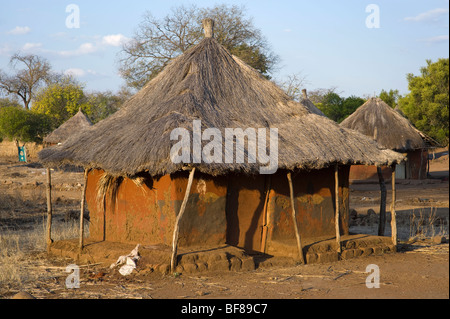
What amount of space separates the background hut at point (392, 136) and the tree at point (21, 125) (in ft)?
51.4

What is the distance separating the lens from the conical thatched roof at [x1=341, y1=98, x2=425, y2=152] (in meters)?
22.1

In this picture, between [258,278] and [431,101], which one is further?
[431,101]

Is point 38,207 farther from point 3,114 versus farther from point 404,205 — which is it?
point 3,114

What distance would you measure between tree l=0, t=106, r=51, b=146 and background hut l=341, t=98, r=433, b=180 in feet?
51.4

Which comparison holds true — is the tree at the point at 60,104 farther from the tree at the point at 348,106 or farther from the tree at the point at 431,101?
the tree at the point at 431,101

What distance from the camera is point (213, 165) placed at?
6.98 meters

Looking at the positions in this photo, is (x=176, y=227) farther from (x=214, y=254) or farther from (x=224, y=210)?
(x=224, y=210)

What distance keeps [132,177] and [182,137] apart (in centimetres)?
104

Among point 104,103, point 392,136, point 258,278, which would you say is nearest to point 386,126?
point 392,136

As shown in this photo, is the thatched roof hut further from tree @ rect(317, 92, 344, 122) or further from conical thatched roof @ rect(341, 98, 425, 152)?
tree @ rect(317, 92, 344, 122)

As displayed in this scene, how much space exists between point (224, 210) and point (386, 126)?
16.5 meters

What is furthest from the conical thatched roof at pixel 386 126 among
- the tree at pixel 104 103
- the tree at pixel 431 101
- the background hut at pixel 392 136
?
the tree at pixel 104 103

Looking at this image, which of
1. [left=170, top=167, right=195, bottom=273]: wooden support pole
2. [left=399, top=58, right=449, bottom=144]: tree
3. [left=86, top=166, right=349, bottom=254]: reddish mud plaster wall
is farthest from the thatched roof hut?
[left=399, top=58, right=449, bottom=144]: tree
